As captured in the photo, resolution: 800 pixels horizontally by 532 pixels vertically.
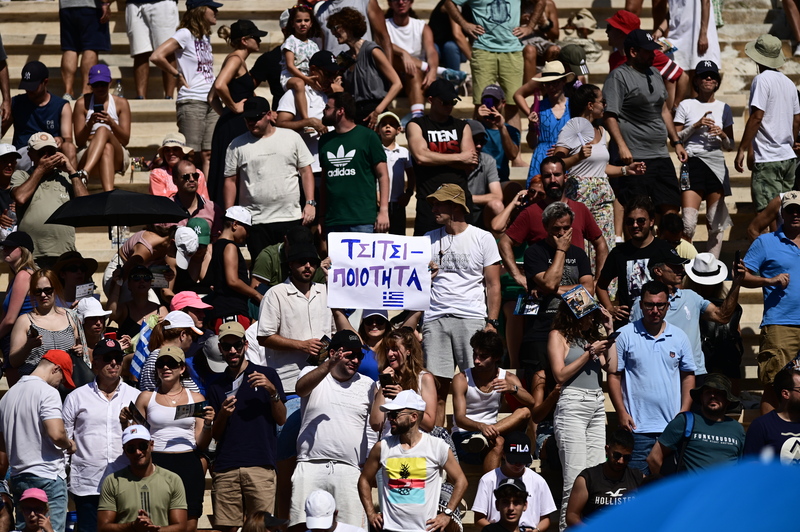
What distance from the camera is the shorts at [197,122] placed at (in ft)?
39.2

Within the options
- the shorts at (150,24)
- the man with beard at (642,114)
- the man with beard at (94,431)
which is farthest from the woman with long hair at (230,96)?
the man with beard at (642,114)

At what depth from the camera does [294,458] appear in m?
8.52

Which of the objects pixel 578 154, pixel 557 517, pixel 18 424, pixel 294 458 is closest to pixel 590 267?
pixel 578 154

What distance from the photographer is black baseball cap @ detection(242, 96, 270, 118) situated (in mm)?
10375

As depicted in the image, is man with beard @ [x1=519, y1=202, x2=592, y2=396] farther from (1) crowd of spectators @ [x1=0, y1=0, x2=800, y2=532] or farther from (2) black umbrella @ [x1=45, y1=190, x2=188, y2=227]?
(2) black umbrella @ [x1=45, y1=190, x2=188, y2=227]

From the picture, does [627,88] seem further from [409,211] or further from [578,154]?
[409,211]

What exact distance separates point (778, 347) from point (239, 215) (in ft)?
13.7

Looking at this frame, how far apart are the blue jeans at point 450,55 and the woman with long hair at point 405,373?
5057 mm

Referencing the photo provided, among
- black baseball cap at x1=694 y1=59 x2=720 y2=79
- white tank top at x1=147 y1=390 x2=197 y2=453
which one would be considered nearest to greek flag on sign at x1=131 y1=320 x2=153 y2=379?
white tank top at x1=147 y1=390 x2=197 y2=453

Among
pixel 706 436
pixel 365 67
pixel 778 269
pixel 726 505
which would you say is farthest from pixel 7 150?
pixel 726 505

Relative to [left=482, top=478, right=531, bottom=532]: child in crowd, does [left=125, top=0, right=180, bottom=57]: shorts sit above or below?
above

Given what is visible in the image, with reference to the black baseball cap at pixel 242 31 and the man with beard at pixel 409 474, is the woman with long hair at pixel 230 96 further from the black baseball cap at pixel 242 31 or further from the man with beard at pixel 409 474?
the man with beard at pixel 409 474

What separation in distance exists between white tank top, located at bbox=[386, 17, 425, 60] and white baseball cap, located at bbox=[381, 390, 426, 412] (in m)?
5.15

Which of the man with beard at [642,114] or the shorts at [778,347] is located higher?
the man with beard at [642,114]
